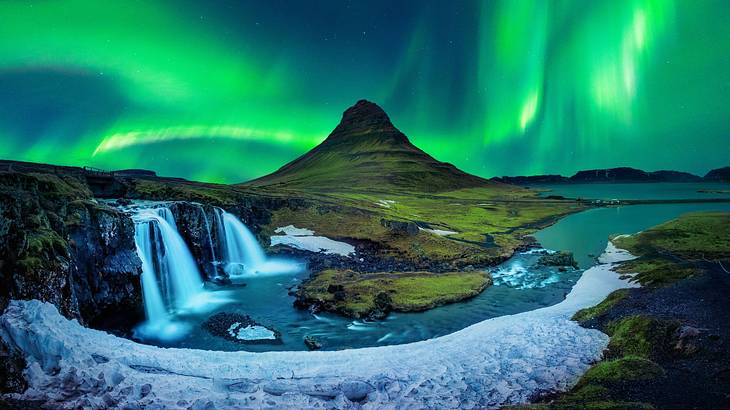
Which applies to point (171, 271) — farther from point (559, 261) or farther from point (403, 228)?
point (559, 261)

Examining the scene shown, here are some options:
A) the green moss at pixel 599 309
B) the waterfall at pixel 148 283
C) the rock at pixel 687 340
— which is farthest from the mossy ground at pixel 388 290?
the rock at pixel 687 340

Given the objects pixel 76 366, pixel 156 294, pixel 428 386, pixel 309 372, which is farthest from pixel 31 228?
pixel 428 386

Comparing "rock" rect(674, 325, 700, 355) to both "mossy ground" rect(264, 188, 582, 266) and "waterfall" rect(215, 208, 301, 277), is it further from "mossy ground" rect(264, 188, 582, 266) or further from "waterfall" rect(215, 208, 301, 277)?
"waterfall" rect(215, 208, 301, 277)

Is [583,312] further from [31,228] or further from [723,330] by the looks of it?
[31,228]

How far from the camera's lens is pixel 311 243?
7375 centimetres

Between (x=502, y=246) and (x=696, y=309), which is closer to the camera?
(x=696, y=309)

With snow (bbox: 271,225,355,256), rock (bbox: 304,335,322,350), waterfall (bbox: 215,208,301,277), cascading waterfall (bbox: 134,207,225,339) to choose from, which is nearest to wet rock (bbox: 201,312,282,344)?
rock (bbox: 304,335,322,350)

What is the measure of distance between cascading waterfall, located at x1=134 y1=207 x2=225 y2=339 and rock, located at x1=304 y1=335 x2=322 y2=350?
37.8 feet

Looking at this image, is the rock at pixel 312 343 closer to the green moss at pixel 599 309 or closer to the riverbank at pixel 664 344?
the riverbank at pixel 664 344

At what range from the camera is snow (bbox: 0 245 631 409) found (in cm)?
1723

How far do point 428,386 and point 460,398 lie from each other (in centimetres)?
178

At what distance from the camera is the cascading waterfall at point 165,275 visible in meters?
38.6

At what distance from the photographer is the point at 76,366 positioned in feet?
60.7

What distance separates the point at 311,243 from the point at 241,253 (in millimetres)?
13102
